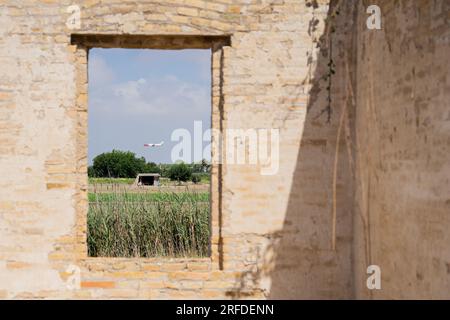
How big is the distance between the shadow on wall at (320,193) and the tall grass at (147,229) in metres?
2.62

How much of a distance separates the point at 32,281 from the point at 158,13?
2395 millimetres

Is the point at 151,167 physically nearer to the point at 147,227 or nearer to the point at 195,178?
the point at 195,178

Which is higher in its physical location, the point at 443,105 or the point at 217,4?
the point at 217,4

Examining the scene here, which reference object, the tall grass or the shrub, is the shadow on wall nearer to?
the tall grass

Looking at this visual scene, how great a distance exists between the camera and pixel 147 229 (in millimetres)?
7188

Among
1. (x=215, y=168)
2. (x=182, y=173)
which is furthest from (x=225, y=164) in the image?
(x=182, y=173)

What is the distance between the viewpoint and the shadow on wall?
4.57 m

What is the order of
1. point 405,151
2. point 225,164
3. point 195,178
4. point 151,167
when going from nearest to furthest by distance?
point 405,151 → point 225,164 → point 195,178 → point 151,167

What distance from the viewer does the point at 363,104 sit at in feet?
14.4

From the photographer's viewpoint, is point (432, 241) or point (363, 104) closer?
point (432, 241)

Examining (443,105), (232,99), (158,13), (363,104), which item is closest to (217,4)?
(158,13)

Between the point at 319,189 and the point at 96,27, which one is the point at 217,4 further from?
the point at 319,189

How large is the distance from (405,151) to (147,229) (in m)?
4.30
